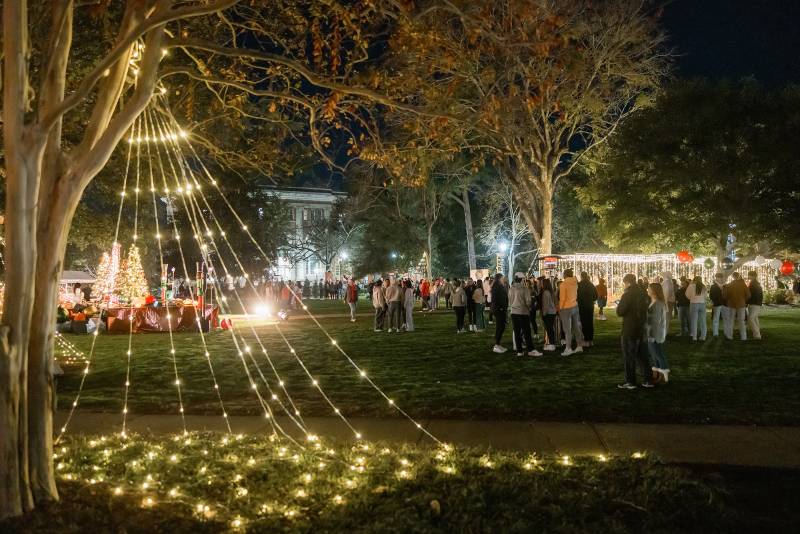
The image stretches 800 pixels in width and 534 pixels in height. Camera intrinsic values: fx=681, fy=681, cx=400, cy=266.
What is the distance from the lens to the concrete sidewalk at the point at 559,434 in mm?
6680

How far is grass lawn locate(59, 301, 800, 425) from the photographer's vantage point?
345 inches

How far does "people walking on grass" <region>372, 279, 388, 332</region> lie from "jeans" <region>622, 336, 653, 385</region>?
1155cm

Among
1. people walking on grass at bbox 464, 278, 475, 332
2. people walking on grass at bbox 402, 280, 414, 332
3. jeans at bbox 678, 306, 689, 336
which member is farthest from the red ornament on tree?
people walking on grass at bbox 402, 280, 414, 332

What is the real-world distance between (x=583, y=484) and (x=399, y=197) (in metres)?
47.8

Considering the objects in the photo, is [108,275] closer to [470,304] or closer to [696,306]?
[470,304]

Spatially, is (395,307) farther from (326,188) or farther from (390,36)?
(326,188)

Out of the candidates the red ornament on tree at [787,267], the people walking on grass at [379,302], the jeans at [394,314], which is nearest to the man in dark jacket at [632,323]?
the jeans at [394,314]

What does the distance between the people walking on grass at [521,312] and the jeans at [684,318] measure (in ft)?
18.7

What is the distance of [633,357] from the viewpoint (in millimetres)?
10016

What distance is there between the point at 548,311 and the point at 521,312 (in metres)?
1.30

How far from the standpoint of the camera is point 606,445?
6977mm

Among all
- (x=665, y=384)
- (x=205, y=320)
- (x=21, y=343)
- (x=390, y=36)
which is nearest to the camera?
(x=21, y=343)

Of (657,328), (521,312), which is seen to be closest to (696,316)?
(521,312)

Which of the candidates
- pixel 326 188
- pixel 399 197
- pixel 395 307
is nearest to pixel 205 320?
pixel 395 307
